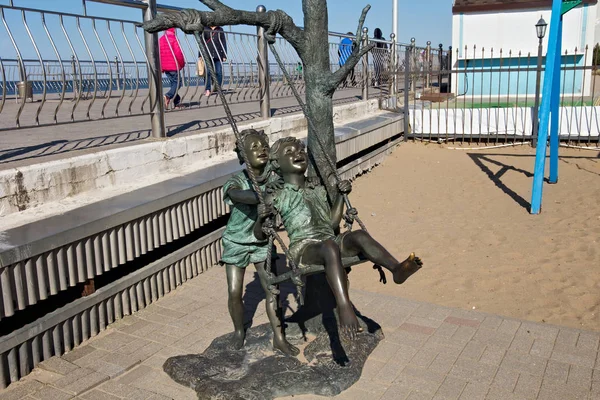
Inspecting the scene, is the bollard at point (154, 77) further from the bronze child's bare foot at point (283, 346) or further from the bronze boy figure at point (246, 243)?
the bronze child's bare foot at point (283, 346)

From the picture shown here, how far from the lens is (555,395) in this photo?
3299mm

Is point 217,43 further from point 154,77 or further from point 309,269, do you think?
point 309,269

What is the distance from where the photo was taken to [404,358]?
12.4 ft

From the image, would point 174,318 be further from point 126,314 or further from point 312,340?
point 312,340

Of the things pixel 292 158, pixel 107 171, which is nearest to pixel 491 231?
pixel 292 158

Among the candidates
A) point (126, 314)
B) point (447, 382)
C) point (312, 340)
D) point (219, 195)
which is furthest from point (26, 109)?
point (447, 382)

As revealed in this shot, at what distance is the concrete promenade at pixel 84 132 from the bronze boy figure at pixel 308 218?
83.2 inches

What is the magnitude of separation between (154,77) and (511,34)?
16.4 m

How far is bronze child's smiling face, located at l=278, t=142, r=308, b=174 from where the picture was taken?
354 cm

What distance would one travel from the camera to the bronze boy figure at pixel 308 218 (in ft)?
10.8

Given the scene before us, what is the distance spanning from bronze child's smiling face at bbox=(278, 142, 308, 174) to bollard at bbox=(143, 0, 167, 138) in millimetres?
2529

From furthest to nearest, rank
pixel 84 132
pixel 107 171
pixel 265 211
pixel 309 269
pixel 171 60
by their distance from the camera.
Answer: pixel 171 60, pixel 84 132, pixel 107 171, pixel 309 269, pixel 265 211

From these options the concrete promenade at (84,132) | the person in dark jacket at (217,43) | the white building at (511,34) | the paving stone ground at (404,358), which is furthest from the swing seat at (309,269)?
the white building at (511,34)

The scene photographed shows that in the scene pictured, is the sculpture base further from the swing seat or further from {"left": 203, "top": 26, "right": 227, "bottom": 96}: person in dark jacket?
{"left": 203, "top": 26, "right": 227, "bottom": 96}: person in dark jacket
